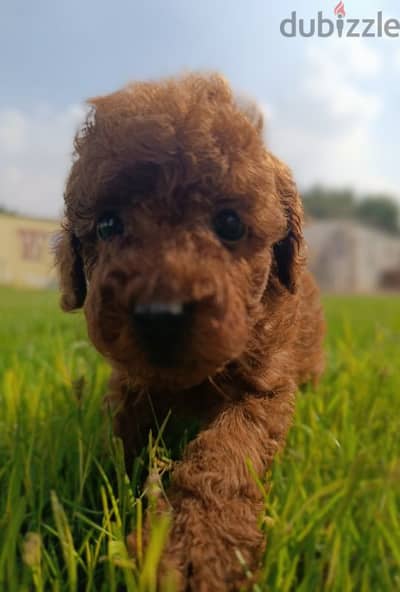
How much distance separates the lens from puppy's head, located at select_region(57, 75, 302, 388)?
1.37m

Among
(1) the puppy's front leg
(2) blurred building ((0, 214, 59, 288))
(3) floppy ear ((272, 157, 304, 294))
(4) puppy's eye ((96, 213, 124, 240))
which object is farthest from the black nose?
(2) blurred building ((0, 214, 59, 288))

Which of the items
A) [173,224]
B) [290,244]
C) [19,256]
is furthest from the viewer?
[19,256]

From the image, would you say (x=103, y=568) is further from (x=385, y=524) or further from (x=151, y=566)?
(x=385, y=524)

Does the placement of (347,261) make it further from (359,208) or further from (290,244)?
(290,244)

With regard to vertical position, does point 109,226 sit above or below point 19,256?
above

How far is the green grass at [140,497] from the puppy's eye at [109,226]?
0.43 metres

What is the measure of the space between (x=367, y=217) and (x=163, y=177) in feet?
174

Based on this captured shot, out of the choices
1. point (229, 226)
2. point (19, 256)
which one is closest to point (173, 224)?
point (229, 226)

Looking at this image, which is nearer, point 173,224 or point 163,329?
point 163,329

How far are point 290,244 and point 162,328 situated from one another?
0.80 metres

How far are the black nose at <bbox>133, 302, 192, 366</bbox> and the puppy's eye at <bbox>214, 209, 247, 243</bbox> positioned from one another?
1.08ft

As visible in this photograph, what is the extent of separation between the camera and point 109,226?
1650 millimetres

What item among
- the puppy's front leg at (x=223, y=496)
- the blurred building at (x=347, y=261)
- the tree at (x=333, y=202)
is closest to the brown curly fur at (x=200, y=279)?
the puppy's front leg at (x=223, y=496)

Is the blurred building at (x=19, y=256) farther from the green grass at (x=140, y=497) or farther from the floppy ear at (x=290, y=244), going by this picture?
the floppy ear at (x=290, y=244)
